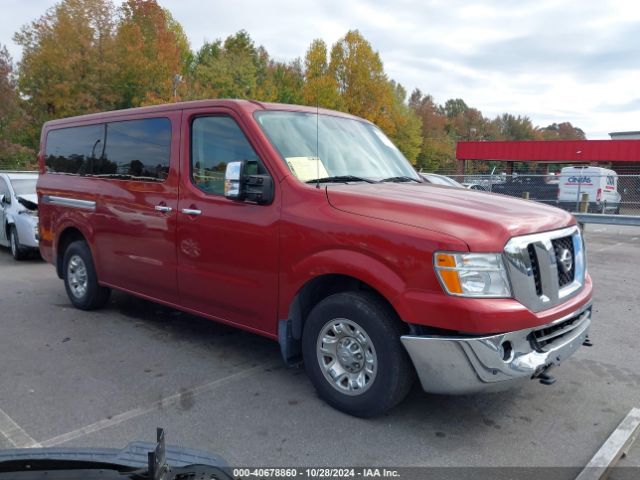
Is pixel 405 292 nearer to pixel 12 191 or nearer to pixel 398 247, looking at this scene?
pixel 398 247

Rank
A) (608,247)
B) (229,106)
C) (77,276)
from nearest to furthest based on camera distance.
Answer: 1. (229,106)
2. (77,276)
3. (608,247)

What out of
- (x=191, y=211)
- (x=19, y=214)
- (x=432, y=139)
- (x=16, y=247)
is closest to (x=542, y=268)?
(x=191, y=211)

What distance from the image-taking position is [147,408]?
3771mm

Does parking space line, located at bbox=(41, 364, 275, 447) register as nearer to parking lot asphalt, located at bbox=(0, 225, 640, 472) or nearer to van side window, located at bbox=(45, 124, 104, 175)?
parking lot asphalt, located at bbox=(0, 225, 640, 472)

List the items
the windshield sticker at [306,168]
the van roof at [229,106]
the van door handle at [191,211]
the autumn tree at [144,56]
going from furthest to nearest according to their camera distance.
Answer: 1. the autumn tree at [144,56]
2. the van door handle at [191,211]
3. the van roof at [229,106]
4. the windshield sticker at [306,168]

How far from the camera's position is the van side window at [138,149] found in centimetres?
495

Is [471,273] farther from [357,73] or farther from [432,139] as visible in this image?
[432,139]

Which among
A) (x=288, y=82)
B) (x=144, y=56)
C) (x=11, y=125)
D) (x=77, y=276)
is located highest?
(x=288, y=82)

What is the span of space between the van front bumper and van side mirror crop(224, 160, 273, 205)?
148cm

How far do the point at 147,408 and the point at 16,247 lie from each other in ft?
24.8

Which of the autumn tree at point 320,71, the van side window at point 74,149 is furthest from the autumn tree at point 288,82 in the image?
the van side window at point 74,149

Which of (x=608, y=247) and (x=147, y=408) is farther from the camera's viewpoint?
(x=608, y=247)

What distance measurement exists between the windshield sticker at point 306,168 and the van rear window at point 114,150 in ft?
4.57

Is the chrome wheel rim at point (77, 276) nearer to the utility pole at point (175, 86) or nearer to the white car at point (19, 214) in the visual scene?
the white car at point (19, 214)
